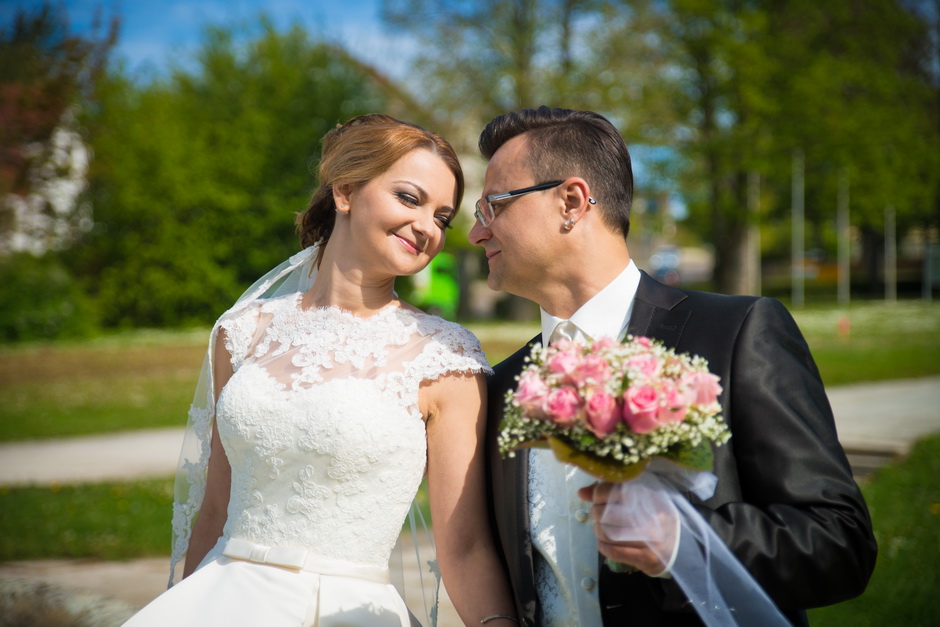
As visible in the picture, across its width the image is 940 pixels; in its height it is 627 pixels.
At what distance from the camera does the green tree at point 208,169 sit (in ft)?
90.2

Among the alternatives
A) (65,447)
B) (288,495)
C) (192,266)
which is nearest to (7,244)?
(192,266)

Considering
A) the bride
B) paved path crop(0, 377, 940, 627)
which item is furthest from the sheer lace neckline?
paved path crop(0, 377, 940, 627)

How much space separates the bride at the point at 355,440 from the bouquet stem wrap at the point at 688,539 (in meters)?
0.92

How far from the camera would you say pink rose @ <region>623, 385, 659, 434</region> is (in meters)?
1.96

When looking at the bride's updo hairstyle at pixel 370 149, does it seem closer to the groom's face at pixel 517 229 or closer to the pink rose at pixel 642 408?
the groom's face at pixel 517 229

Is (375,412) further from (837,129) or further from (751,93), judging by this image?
(837,129)

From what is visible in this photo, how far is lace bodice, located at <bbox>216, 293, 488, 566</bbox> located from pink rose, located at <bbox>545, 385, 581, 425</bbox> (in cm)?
109

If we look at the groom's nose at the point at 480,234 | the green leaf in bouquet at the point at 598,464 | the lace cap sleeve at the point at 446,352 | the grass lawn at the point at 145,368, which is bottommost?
the grass lawn at the point at 145,368

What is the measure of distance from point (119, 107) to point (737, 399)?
29.3m

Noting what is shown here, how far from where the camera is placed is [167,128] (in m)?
27.7

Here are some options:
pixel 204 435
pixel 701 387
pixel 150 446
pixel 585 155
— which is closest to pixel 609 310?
pixel 585 155

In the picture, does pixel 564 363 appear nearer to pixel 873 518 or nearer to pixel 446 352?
pixel 446 352

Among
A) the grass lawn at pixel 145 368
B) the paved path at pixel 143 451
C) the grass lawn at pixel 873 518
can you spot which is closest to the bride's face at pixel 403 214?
the grass lawn at pixel 873 518

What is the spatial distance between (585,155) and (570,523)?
1.25m
